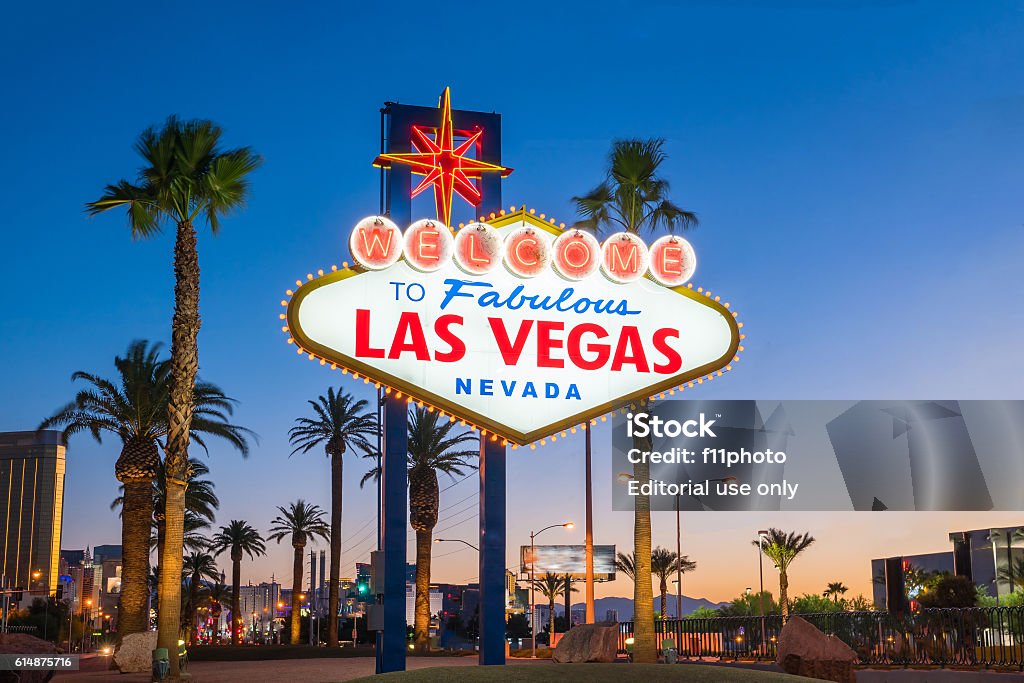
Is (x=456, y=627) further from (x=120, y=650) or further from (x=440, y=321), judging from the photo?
(x=440, y=321)

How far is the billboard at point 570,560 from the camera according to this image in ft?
328

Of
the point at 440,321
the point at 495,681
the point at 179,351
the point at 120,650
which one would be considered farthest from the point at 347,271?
the point at 120,650

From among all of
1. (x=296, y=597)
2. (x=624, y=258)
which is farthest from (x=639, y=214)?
(x=296, y=597)

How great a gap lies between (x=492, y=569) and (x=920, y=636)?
10671 mm

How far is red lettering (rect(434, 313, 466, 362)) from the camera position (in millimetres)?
19359

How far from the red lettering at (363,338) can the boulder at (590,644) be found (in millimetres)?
14249

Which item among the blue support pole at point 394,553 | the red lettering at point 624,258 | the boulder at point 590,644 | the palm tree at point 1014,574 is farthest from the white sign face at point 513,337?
the palm tree at point 1014,574

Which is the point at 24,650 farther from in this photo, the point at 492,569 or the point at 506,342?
the point at 506,342

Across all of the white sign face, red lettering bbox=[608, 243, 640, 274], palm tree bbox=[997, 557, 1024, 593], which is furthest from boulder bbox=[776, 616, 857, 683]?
palm tree bbox=[997, 557, 1024, 593]

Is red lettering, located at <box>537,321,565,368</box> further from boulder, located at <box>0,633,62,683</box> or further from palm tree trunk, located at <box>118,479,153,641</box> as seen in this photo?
palm tree trunk, located at <box>118,479,153,641</box>

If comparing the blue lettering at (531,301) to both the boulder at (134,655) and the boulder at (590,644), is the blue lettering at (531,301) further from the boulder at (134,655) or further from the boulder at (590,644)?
the boulder at (134,655)

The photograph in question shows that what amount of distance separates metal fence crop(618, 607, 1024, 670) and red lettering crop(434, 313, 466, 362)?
462 inches

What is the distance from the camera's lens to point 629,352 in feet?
67.4

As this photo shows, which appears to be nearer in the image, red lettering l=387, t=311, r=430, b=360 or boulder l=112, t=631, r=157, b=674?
red lettering l=387, t=311, r=430, b=360
